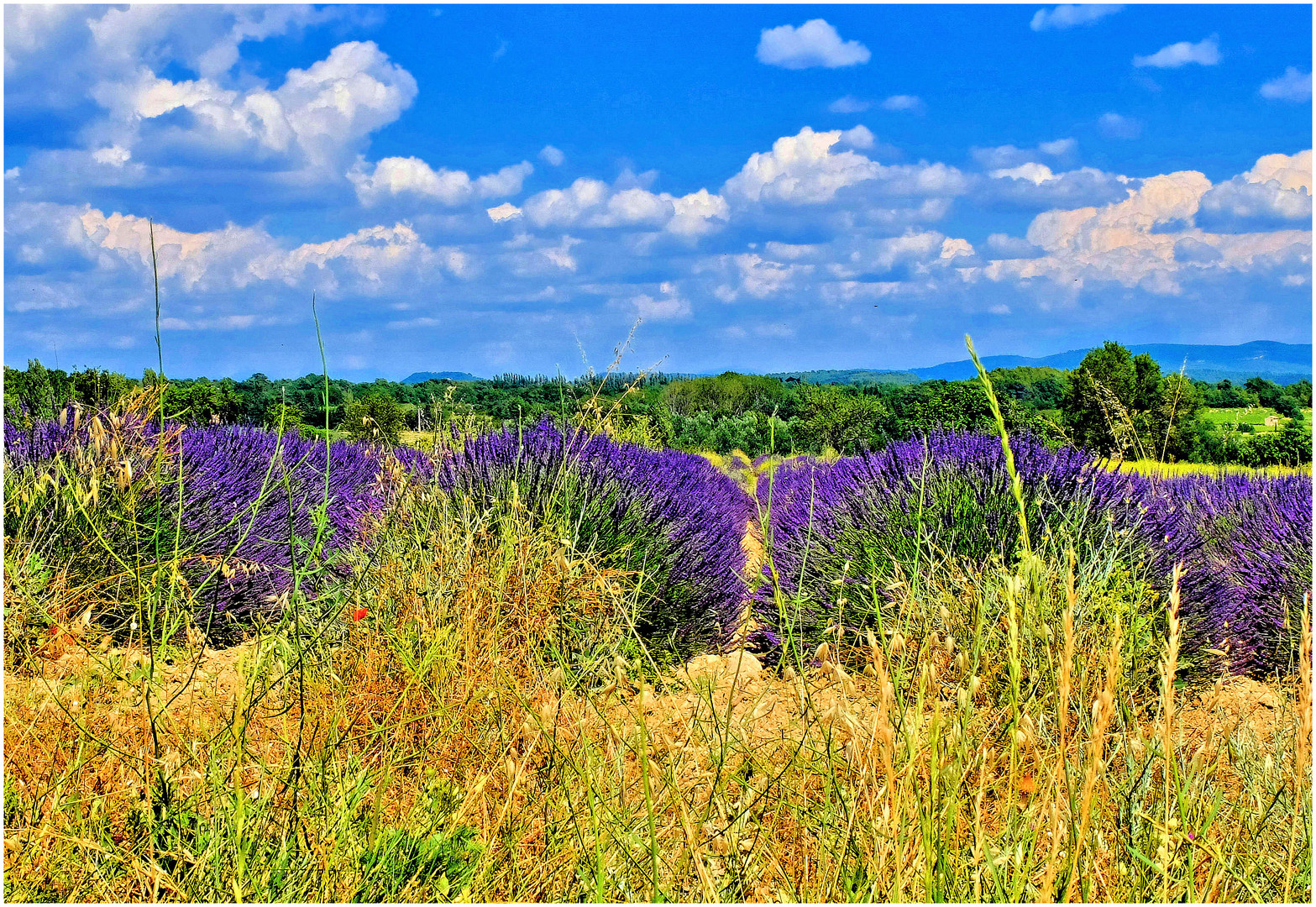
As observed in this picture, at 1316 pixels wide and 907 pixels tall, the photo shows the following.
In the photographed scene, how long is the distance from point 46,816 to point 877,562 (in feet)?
13.0

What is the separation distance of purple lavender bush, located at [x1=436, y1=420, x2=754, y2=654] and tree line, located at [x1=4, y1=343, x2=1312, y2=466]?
0.88 feet

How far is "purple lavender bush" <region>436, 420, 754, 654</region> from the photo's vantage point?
A: 5.14 meters

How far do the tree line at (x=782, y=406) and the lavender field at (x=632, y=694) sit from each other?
46 centimetres

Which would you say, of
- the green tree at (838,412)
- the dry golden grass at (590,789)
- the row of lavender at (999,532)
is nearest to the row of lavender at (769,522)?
the row of lavender at (999,532)

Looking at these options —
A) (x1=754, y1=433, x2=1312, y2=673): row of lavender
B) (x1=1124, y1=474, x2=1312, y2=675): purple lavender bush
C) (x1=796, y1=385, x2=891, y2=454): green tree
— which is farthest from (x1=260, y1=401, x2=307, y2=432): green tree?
(x1=796, y1=385, x2=891, y2=454): green tree

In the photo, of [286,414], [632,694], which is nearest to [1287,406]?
[632,694]

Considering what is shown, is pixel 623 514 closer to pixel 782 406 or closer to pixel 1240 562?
pixel 1240 562

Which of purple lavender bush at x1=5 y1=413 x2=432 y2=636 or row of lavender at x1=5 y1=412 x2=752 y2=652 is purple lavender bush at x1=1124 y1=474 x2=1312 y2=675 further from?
purple lavender bush at x1=5 y1=413 x2=432 y2=636

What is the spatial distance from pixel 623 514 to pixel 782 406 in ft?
163

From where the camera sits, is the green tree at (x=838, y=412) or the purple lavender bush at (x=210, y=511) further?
the green tree at (x=838, y=412)

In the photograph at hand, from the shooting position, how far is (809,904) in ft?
5.88

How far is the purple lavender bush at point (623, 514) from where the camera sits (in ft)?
16.9

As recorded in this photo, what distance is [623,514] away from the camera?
5.52 m

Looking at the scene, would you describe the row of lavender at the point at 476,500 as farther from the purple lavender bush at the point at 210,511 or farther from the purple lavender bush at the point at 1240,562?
the purple lavender bush at the point at 1240,562
